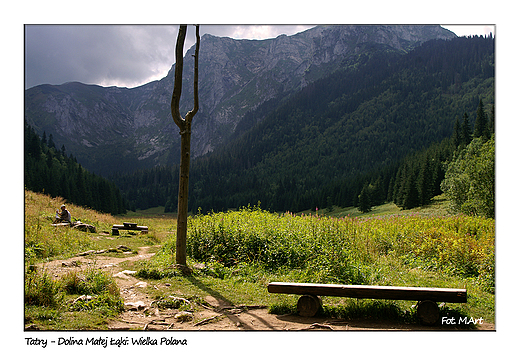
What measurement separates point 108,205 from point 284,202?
6703cm

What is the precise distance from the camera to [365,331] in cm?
505

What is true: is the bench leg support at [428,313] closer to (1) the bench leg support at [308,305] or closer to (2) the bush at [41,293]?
(1) the bench leg support at [308,305]

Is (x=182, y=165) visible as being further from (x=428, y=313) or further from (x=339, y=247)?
(x=428, y=313)

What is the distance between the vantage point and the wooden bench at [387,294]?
210 inches

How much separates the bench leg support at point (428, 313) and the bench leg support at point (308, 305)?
1.82 meters

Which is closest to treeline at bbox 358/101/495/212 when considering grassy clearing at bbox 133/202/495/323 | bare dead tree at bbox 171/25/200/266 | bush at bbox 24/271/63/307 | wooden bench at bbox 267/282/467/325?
grassy clearing at bbox 133/202/495/323

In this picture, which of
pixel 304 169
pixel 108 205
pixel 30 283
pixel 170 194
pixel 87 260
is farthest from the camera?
pixel 304 169

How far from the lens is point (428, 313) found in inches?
215

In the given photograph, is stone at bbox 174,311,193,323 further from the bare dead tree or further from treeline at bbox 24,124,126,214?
treeline at bbox 24,124,126,214

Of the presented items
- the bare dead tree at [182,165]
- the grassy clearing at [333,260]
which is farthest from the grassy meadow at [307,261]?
the bare dead tree at [182,165]

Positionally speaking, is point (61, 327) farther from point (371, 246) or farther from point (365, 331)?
point (371, 246)

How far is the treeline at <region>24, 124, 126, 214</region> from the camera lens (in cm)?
6394

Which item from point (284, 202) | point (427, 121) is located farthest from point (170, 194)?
point (427, 121)

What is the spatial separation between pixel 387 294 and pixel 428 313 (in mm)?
776
